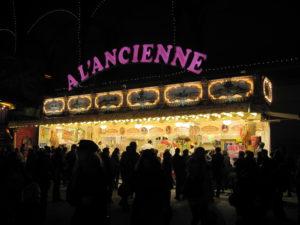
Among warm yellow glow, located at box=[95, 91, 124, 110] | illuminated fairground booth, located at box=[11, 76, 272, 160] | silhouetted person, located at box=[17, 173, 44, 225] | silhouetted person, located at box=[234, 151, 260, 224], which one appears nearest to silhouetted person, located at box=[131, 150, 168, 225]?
silhouetted person, located at box=[234, 151, 260, 224]

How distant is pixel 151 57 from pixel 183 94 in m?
4.20

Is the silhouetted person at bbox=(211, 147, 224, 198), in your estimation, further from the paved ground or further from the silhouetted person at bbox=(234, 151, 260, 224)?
the silhouetted person at bbox=(234, 151, 260, 224)

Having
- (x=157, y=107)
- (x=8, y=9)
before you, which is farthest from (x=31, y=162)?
(x=8, y=9)

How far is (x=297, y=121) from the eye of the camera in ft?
62.7

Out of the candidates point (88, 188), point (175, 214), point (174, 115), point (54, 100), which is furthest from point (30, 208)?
point (54, 100)

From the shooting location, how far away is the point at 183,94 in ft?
59.0

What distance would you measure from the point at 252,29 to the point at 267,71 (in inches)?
119

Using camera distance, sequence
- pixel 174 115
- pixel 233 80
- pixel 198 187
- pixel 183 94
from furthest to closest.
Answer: pixel 183 94 < pixel 174 115 < pixel 233 80 < pixel 198 187

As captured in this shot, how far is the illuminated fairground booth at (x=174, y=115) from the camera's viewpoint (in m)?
16.3

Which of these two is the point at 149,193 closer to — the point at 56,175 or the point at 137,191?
the point at 137,191

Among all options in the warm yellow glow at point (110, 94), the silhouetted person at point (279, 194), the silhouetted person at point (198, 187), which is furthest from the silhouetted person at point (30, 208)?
the warm yellow glow at point (110, 94)

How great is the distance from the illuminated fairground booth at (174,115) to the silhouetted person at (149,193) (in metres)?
10.6

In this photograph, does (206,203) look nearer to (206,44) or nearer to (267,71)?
(267,71)

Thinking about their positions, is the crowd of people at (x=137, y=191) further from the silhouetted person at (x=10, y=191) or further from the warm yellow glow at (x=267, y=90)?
the warm yellow glow at (x=267, y=90)
